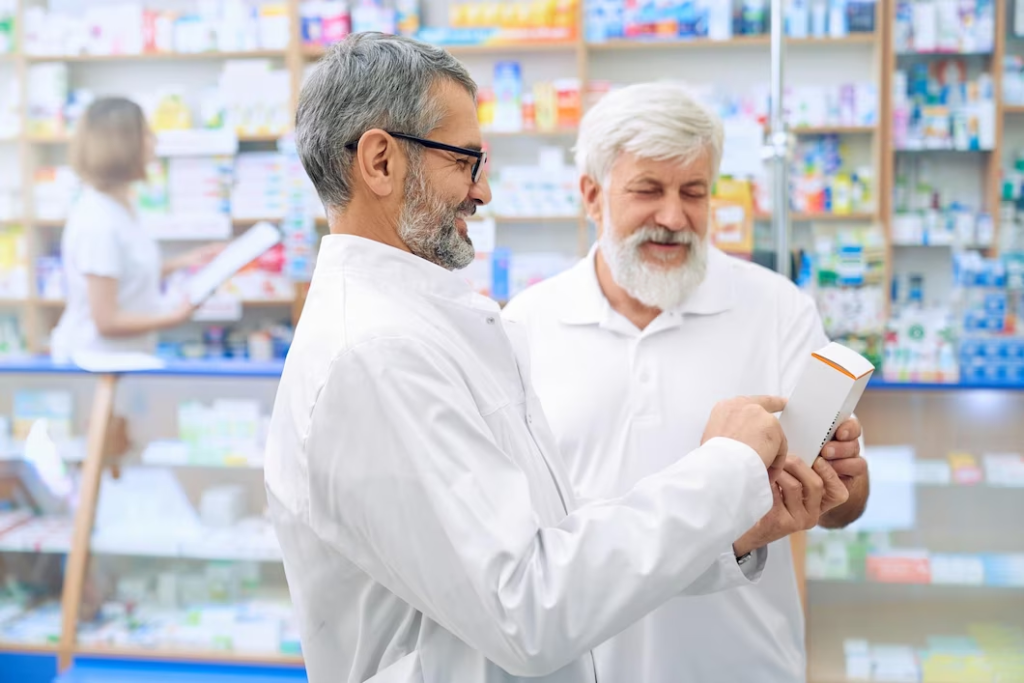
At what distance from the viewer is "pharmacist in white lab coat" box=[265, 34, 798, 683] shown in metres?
0.95

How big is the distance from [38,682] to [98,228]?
171 centimetres

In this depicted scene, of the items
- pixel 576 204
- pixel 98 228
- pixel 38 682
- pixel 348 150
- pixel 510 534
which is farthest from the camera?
pixel 576 204

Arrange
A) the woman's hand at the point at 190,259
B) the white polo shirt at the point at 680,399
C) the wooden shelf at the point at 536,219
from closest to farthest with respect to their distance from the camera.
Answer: the white polo shirt at the point at 680,399
the woman's hand at the point at 190,259
the wooden shelf at the point at 536,219

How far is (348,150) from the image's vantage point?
1.11m

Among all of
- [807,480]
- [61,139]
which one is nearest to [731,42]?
[61,139]

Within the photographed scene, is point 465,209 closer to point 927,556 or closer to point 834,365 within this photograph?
point 834,365

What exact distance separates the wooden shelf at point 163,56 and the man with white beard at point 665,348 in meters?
4.24

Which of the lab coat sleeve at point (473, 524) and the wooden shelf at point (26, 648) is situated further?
the wooden shelf at point (26, 648)

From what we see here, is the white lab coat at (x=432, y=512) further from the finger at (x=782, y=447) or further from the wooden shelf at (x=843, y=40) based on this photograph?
the wooden shelf at (x=843, y=40)

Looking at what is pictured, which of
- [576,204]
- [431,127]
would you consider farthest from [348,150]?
[576,204]

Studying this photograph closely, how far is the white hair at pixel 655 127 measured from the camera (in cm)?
178

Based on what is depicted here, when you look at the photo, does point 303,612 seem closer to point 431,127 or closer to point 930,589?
point 431,127

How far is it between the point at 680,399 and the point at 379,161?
855 millimetres

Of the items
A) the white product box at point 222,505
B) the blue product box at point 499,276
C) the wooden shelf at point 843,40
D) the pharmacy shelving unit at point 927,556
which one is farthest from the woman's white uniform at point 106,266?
the wooden shelf at point 843,40
